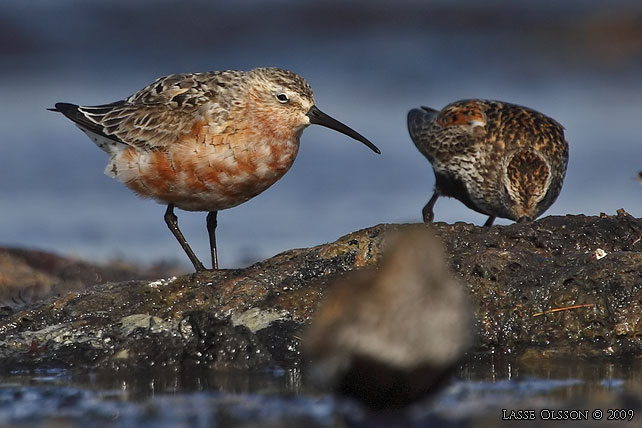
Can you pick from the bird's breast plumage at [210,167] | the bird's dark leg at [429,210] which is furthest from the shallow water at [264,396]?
the bird's dark leg at [429,210]

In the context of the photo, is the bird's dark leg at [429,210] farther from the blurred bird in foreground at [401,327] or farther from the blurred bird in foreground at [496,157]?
the blurred bird in foreground at [401,327]

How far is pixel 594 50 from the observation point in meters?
21.4

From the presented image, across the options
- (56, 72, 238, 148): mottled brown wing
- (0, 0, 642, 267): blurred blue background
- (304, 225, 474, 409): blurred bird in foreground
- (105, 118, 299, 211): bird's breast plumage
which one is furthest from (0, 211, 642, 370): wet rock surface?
(0, 0, 642, 267): blurred blue background

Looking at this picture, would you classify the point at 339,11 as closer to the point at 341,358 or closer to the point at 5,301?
the point at 5,301

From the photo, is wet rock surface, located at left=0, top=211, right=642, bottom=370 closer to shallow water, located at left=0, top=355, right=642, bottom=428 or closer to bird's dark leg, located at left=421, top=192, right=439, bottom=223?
shallow water, located at left=0, top=355, right=642, bottom=428

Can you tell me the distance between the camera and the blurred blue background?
12570 mm

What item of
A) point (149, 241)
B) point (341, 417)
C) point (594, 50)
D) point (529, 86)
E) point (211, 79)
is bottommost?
point (341, 417)

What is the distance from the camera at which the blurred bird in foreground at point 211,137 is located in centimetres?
809

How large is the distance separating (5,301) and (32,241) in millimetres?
3734

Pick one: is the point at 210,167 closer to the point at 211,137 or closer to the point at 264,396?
the point at 211,137

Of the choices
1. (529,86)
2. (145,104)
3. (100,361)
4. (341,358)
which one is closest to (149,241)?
(145,104)

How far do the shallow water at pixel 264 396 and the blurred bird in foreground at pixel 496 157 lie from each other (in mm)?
3199

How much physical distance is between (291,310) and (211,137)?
2317 millimetres

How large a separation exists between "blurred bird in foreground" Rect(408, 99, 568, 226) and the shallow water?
3.20 metres
